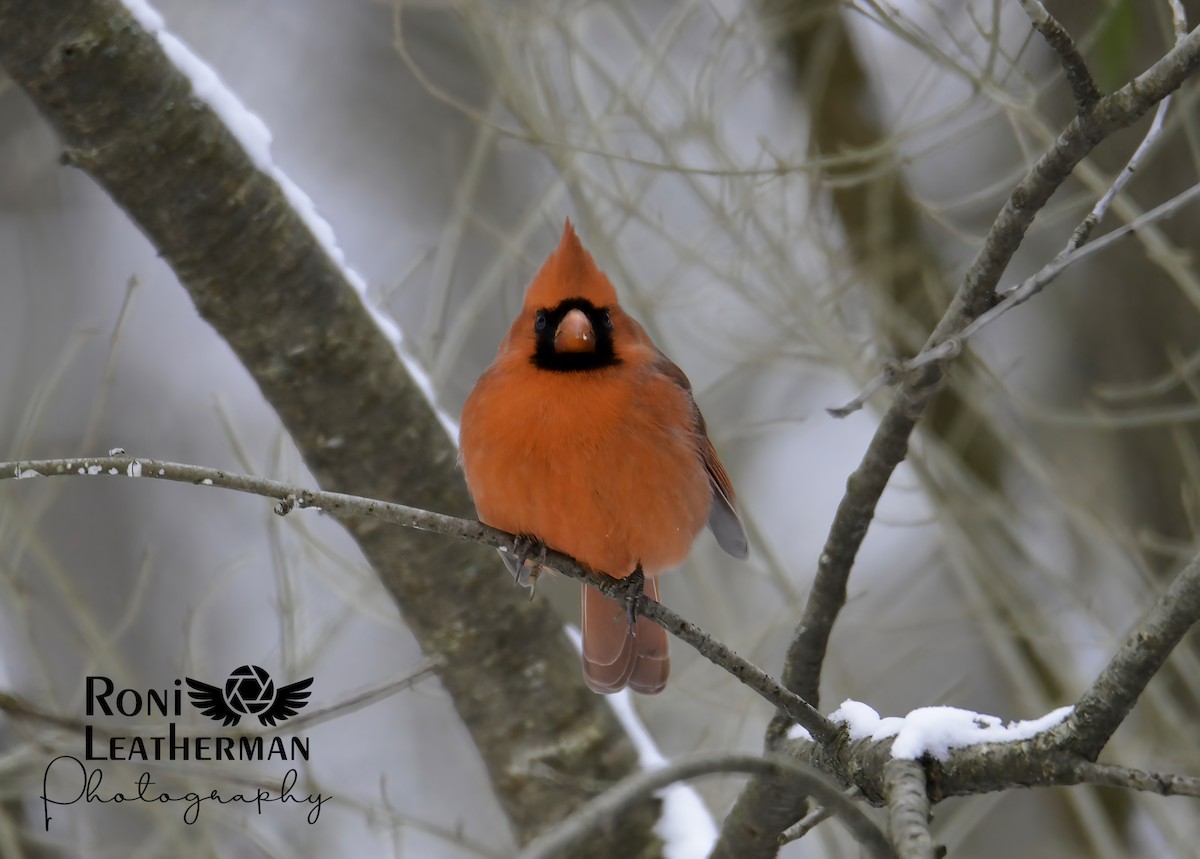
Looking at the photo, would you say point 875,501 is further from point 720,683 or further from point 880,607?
point 880,607

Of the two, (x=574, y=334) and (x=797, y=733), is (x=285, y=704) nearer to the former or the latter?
(x=574, y=334)

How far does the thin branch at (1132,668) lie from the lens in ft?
4.91

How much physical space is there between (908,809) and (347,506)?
0.93 metres

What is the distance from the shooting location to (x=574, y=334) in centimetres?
266

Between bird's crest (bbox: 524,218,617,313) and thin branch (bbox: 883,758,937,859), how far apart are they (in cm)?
135

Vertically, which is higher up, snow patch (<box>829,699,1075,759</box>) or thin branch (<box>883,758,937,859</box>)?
snow patch (<box>829,699,1075,759</box>)

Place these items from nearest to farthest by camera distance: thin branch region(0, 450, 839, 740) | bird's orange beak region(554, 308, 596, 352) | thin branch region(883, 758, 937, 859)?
1. thin branch region(883, 758, 937, 859)
2. thin branch region(0, 450, 839, 740)
3. bird's orange beak region(554, 308, 596, 352)

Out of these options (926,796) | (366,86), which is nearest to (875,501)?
(926,796)

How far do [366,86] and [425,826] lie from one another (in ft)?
16.9

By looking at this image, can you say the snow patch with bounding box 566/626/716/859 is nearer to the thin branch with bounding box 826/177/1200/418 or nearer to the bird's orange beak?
the bird's orange beak

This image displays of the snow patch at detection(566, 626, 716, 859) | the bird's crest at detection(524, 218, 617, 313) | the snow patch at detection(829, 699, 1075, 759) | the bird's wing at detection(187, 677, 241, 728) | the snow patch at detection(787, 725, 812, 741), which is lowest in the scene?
the snow patch at detection(829, 699, 1075, 759)

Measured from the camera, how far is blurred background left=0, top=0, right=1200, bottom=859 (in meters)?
3.37

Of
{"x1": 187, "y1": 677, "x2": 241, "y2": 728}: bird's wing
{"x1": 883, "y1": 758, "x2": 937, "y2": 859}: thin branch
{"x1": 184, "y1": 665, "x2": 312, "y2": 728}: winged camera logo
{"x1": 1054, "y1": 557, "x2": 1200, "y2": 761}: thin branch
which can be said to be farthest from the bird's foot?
{"x1": 187, "y1": 677, "x2": 241, "y2": 728}: bird's wing

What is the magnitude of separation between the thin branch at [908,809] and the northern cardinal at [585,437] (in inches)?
39.5
